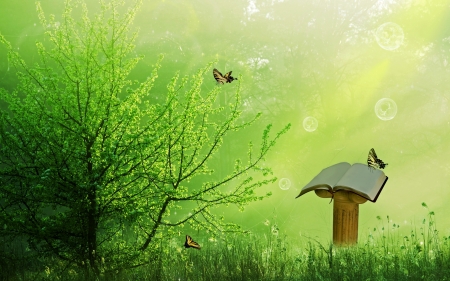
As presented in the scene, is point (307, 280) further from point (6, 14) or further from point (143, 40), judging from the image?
point (6, 14)

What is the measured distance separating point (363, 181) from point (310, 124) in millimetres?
14520

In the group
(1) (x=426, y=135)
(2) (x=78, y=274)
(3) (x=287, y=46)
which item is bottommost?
(2) (x=78, y=274)

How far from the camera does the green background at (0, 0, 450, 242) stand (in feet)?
62.5

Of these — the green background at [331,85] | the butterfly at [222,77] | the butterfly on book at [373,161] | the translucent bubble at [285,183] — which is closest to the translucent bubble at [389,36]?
the green background at [331,85]

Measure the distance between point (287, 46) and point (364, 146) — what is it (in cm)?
573

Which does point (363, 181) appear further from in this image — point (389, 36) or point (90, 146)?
point (389, 36)

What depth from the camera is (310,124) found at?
64.3 ft

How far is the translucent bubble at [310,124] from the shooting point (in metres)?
19.5

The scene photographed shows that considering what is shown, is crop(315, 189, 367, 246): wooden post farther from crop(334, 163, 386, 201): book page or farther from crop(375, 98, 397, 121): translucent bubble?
crop(375, 98, 397, 121): translucent bubble

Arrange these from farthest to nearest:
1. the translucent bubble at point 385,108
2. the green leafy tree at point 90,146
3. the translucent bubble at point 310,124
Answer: the translucent bubble at point 385,108
the translucent bubble at point 310,124
the green leafy tree at point 90,146

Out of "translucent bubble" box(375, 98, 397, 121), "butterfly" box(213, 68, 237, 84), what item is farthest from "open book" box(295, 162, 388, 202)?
"translucent bubble" box(375, 98, 397, 121)

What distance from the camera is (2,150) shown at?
4.82 m

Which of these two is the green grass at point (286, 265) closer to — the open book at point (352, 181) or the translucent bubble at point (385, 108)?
the open book at point (352, 181)

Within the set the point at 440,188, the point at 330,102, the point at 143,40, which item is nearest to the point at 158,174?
the point at 143,40
